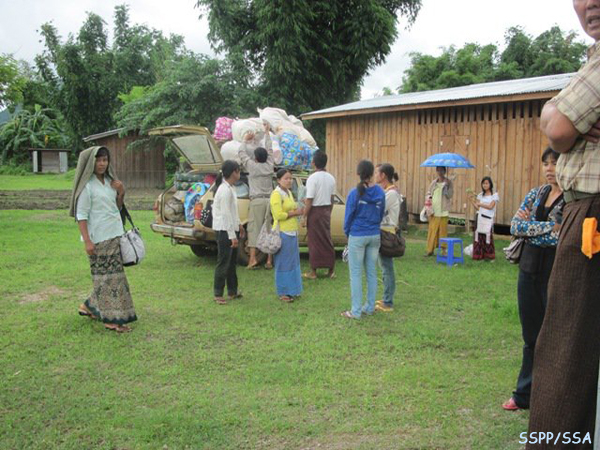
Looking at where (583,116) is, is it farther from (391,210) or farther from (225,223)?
(225,223)

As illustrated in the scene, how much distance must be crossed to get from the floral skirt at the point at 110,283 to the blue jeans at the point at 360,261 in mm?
2583

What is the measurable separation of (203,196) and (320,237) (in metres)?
2.08

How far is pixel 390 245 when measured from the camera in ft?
23.1

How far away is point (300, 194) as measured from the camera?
33.6 feet

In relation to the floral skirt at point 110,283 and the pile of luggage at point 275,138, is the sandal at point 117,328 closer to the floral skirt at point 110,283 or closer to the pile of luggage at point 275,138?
the floral skirt at point 110,283

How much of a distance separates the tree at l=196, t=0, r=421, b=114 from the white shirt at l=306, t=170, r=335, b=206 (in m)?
14.2

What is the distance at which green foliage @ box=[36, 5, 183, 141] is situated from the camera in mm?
35188

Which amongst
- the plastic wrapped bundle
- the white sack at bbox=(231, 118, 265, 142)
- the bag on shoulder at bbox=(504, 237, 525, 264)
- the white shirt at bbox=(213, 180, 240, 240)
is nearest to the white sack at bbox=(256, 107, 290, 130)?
the white sack at bbox=(231, 118, 265, 142)

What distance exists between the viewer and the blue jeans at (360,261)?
6777 mm

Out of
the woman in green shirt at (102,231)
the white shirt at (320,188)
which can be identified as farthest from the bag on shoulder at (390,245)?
the woman in green shirt at (102,231)

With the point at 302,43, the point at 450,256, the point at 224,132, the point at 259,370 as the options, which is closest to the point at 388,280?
the point at 259,370

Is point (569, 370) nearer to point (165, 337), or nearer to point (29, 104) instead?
point (165, 337)

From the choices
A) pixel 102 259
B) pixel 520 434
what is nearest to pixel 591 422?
pixel 520 434

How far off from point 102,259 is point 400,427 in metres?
3.78
